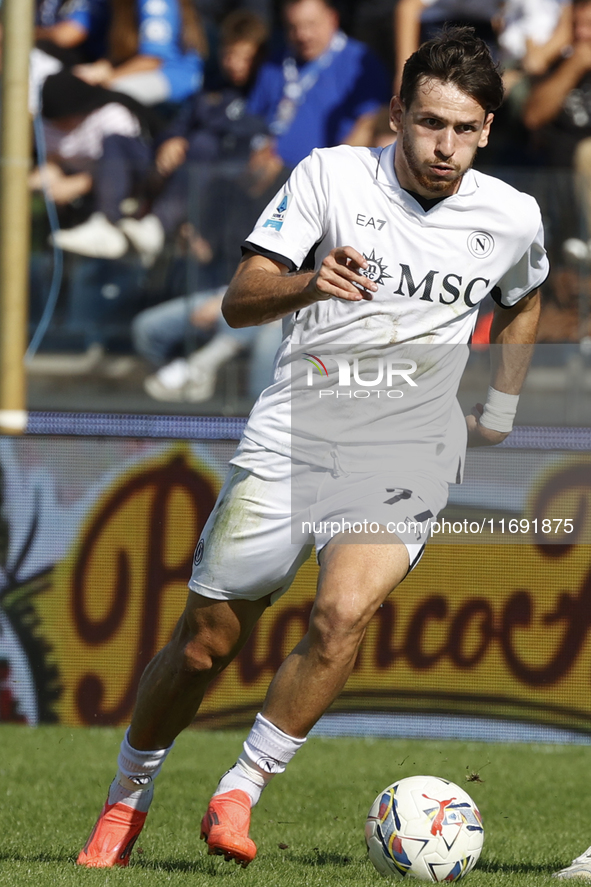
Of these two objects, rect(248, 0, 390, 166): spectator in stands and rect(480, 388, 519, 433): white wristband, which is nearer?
rect(480, 388, 519, 433): white wristband

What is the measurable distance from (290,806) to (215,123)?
17.9 feet

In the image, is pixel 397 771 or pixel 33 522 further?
pixel 33 522

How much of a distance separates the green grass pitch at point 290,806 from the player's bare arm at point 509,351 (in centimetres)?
144

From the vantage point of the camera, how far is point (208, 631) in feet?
12.6

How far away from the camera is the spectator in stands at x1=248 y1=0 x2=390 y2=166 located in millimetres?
8812

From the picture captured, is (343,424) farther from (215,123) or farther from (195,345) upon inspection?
(215,123)

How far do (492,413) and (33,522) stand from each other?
312 cm

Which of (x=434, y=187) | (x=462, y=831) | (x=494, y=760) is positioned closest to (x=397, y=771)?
(x=494, y=760)

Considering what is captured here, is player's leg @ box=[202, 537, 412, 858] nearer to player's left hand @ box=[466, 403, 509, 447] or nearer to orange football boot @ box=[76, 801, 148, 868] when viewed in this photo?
orange football boot @ box=[76, 801, 148, 868]

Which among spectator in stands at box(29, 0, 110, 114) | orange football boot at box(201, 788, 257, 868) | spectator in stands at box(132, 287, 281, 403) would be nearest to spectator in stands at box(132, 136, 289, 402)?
spectator in stands at box(132, 287, 281, 403)

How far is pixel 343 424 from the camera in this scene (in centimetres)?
386

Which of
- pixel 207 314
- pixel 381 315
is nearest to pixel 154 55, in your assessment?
pixel 207 314

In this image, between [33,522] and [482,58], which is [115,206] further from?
[482,58]

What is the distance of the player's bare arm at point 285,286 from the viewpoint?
10.6ft
